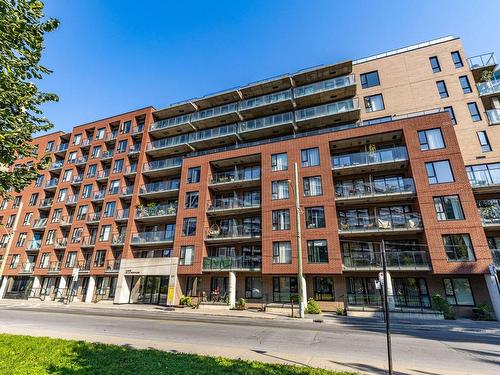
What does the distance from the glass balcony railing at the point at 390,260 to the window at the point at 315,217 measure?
3.56 metres

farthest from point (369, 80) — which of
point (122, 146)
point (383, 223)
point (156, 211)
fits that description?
point (122, 146)

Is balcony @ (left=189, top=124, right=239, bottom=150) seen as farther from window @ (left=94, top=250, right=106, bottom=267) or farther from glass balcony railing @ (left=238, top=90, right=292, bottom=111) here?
window @ (left=94, top=250, right=106, bottom=267)

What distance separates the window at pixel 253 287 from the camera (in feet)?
90.1

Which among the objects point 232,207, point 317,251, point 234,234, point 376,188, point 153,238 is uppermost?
point 376,188

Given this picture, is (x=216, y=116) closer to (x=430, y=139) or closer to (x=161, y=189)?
(x=161, y=189)

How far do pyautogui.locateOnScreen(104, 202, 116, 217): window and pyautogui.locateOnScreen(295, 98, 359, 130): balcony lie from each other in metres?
26.9

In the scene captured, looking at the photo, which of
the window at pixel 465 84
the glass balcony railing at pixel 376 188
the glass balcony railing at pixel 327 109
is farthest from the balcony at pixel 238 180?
the window at pixel 465 84

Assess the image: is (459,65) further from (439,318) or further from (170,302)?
(170,302)

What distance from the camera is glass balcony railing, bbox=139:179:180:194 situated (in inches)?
1355

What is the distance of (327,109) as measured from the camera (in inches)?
1232

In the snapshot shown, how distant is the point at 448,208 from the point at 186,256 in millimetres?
25184

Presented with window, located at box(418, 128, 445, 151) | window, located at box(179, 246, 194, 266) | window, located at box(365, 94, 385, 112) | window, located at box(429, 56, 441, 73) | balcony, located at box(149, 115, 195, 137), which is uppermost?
window, located at box(429, 56, 441, 73)

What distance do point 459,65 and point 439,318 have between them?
1019 inches

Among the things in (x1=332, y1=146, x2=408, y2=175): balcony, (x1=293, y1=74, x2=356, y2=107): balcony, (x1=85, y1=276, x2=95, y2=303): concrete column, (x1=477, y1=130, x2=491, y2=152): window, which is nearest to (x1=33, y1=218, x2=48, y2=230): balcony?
(x1=85, y1=276, x2=95, y2=303): concrete column
